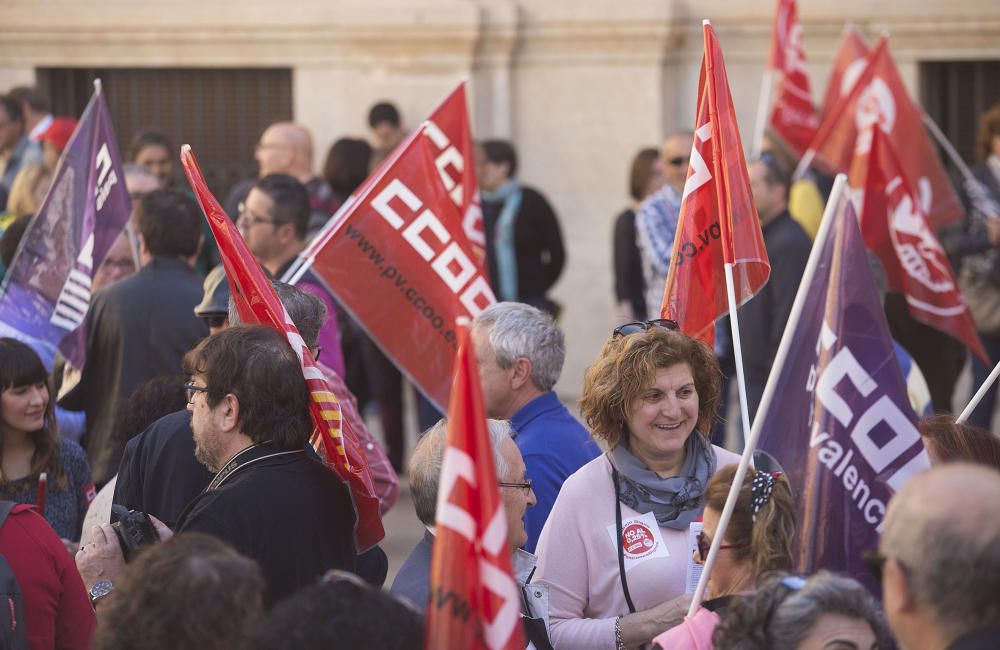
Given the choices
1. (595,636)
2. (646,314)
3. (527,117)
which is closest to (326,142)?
(527,117)

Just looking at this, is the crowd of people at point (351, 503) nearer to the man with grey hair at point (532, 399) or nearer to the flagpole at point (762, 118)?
the man with grey hair at point (532, 399)

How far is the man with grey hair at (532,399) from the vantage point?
488 centimetres

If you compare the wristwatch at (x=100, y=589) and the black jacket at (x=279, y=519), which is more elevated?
the black jacket at (x=279, y=519)

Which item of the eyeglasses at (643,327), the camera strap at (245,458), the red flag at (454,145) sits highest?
the red flag at (454,145)

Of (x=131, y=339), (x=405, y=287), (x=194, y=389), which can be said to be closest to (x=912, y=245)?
(x=405, y=287)

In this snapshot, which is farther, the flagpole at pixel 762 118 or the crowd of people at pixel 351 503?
the flagpole at pixel 762 118

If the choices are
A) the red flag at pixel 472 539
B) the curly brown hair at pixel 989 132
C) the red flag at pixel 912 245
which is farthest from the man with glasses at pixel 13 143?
the red flag at pixel 472 539

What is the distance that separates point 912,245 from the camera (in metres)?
6.36

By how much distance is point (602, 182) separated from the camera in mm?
11328

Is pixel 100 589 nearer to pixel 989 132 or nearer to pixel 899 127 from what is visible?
pixel 899 127

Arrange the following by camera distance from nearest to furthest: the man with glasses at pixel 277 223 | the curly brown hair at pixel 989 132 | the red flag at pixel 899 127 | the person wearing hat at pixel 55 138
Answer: the man with glasses at pixel 277 223, the red flag at pixel 899 127, the curly brown hair at pixel 989 132, the person wearing hat at pixel 55 138

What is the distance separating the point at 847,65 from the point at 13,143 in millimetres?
4865

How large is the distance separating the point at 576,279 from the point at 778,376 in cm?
755

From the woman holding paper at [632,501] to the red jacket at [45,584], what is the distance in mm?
1152
